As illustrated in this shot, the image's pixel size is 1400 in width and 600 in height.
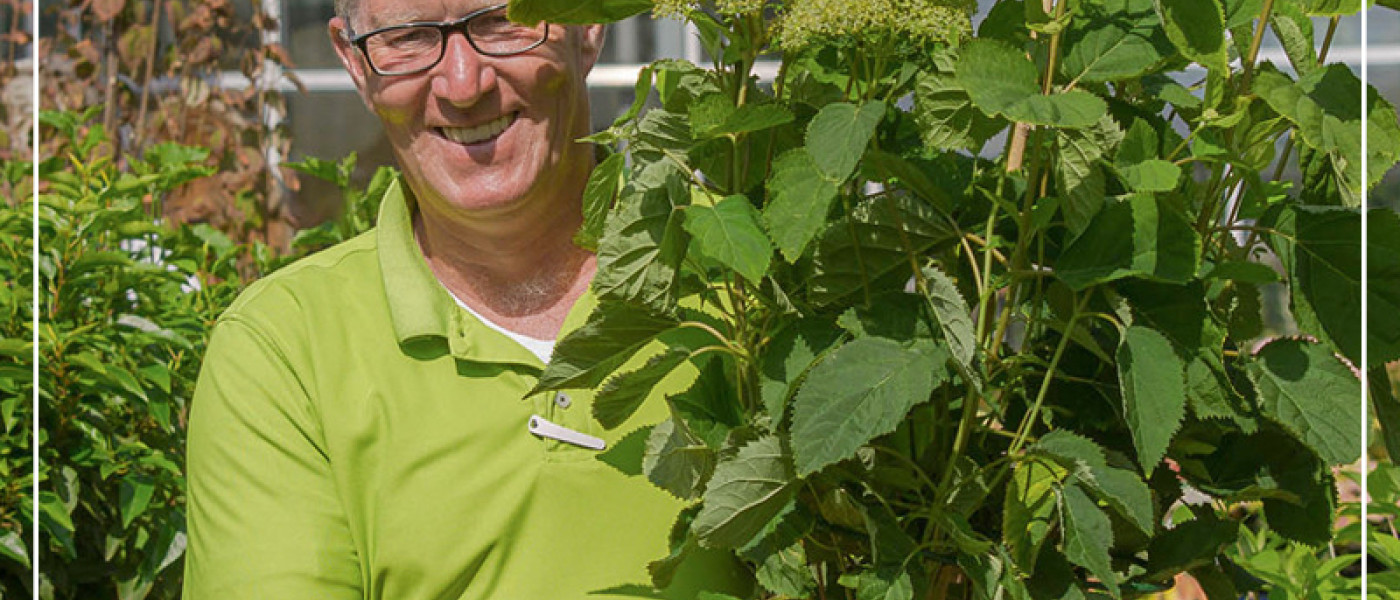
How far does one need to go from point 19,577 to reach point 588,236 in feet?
5.51

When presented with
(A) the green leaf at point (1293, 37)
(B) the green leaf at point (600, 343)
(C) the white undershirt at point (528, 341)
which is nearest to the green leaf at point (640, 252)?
(B) the green leaf at point (600, 343)

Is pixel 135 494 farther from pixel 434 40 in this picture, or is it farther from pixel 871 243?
pixel 871 243

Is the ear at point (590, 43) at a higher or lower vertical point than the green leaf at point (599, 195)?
higher

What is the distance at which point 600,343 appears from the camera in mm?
1176

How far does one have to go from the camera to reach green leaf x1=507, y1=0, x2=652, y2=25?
109 centimetres

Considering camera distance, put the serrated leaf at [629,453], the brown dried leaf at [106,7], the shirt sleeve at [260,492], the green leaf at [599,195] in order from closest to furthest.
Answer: the green leaf at [599,195] < the serrated leaf at [629,453] < the shirt sleeve at [260,492] < the brown dried leaf at [106,7]

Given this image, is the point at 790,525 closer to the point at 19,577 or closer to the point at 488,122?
the point at 488,122

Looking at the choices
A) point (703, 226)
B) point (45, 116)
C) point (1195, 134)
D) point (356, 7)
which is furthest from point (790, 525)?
point (45, 116)

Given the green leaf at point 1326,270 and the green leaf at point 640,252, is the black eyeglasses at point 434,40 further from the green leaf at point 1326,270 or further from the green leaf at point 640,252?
→ the green leaf at point 1326,270

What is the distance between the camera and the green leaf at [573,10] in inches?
42.9

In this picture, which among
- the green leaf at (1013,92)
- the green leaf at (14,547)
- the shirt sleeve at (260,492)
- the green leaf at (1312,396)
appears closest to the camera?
the green leaf at (1013,92)

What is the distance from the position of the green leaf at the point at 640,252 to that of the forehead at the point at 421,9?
0.52m

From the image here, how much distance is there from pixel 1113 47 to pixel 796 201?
0.24 m

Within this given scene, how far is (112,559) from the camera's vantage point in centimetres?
260
